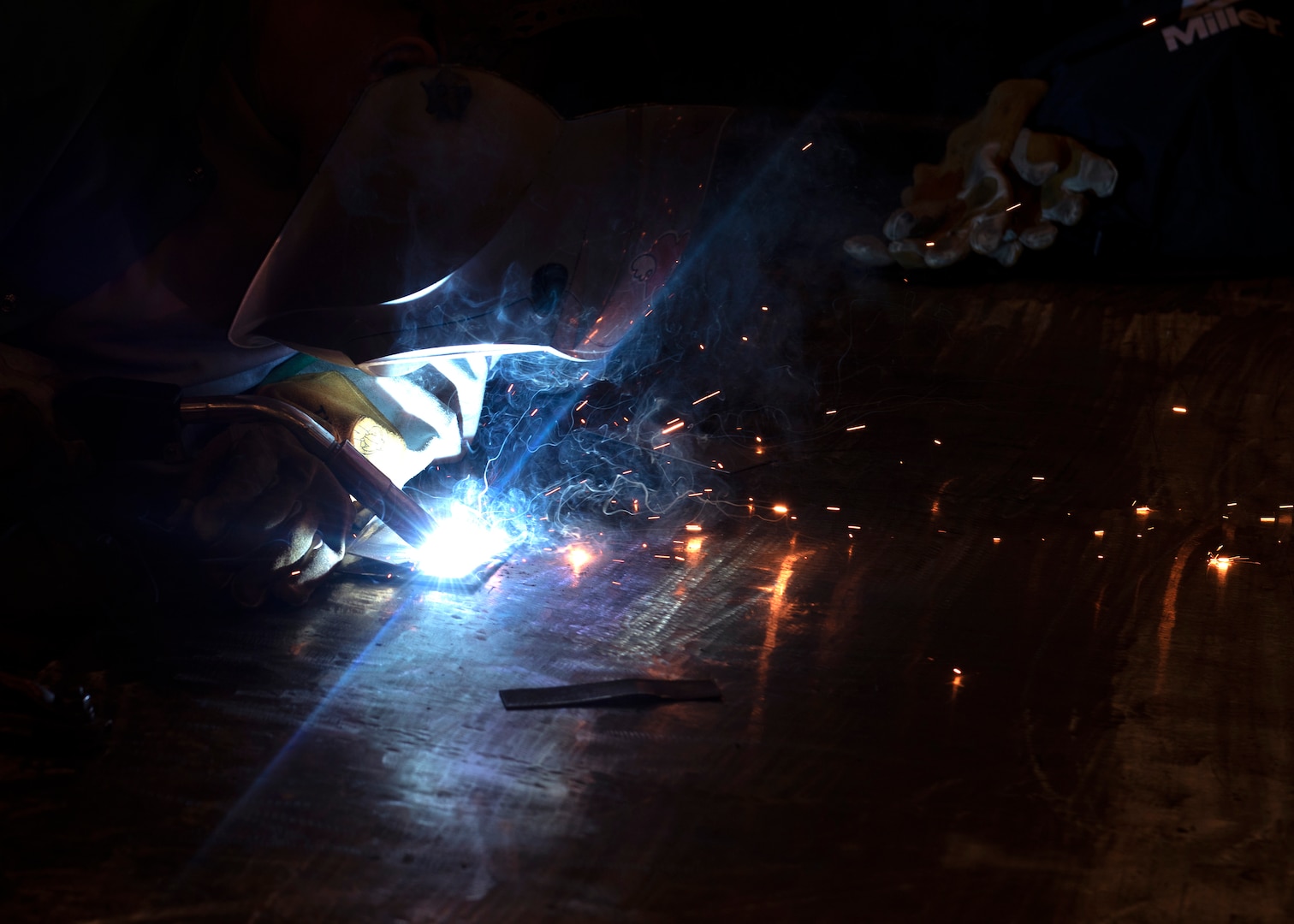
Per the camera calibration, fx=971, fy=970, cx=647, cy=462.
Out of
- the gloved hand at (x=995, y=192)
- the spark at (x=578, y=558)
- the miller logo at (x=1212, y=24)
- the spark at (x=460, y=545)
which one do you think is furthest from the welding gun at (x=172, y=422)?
the miller logo at (x=1212, y=24)

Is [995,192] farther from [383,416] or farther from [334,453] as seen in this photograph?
[334,453]

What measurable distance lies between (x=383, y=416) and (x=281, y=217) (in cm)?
44

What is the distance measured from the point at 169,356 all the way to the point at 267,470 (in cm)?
29

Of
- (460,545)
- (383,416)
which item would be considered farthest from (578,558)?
(383,416)

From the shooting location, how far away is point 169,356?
1.78 meters

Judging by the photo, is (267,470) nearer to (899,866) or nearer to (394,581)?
(394,581)

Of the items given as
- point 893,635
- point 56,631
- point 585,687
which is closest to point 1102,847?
point 893,635

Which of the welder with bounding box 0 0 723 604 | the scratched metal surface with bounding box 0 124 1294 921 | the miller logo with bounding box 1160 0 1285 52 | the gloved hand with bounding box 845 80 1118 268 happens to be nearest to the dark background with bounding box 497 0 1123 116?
the gloved hand with bounding box 845 80 1118 268

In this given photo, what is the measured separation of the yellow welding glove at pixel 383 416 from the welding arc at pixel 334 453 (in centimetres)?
19

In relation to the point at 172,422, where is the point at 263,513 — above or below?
below

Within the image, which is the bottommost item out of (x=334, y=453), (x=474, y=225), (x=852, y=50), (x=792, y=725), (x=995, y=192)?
(x=792, y=725)

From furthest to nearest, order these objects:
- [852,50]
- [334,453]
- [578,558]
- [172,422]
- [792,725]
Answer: [852,50] < [578,558] < [334,453] < [172,422] < [792,725]

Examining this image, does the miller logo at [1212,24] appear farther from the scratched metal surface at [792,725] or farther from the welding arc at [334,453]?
the welding arc at [334,453]

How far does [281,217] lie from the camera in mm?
1763
